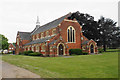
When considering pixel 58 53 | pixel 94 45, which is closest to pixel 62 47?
pixel 58 53

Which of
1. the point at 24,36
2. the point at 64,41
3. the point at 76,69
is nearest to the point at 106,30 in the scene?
the point at 64,41

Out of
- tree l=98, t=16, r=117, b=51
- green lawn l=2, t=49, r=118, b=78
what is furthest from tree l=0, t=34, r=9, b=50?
green lawn l=2, t=49, r=118, b=78

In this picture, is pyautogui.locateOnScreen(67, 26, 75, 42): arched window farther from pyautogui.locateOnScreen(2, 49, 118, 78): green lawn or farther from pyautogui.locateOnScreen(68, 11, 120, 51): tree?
pyautogui.locateOnScreen(2, 49, 118, 78): green lawn

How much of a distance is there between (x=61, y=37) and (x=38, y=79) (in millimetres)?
27407

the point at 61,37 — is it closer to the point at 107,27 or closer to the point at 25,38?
the point at 25,38

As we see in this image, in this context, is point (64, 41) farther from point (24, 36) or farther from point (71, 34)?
point (24, 36)

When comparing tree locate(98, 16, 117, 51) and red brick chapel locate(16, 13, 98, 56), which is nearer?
red brick chapel locate(16, 13, 98, 56)

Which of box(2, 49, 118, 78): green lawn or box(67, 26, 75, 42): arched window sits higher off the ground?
box(67, 26, 75, 42): arched window

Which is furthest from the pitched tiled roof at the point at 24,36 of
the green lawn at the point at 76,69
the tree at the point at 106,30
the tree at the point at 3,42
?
the green lawn at the point at 76,69

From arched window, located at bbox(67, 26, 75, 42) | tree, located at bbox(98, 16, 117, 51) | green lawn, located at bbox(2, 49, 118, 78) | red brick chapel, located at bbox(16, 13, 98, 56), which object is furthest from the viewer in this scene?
tree, located at bbox(98, 16, 117, 51)

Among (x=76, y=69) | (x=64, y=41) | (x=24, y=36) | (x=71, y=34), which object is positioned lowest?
(x=76, y=69)

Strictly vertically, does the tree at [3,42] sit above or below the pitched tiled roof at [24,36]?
below

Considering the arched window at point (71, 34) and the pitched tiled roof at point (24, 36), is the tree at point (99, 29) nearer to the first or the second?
the arched window at point (71, 34)

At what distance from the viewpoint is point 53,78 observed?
7461 millimetres
